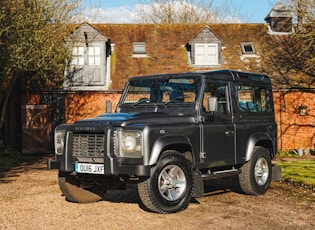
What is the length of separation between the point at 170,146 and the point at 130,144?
28.8 inches

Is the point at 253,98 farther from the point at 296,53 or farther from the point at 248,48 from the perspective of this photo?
the point at 248,48

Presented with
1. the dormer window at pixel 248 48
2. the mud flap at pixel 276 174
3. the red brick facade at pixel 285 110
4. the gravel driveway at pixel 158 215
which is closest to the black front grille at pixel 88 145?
the gravel driveway at pixel 158 215

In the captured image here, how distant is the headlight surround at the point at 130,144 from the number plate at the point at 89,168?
0.40m

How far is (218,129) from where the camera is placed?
811cm

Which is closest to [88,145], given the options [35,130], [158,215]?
[158,215]

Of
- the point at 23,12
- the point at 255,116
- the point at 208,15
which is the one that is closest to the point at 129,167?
the point at 255,116

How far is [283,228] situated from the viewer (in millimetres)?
6281

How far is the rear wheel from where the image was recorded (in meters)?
7.95

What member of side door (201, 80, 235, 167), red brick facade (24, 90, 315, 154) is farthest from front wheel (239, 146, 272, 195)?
red brick facade (24, 90, 315, 154)

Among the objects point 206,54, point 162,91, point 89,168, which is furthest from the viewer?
point 206,54

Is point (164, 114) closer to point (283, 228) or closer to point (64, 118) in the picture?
point (283, 228)

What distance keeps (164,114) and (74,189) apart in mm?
2010

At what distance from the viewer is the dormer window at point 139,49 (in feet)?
76.8

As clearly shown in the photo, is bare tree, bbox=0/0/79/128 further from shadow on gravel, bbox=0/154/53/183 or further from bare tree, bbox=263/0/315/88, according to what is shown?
bare tree, bbox=263/0/315/88
